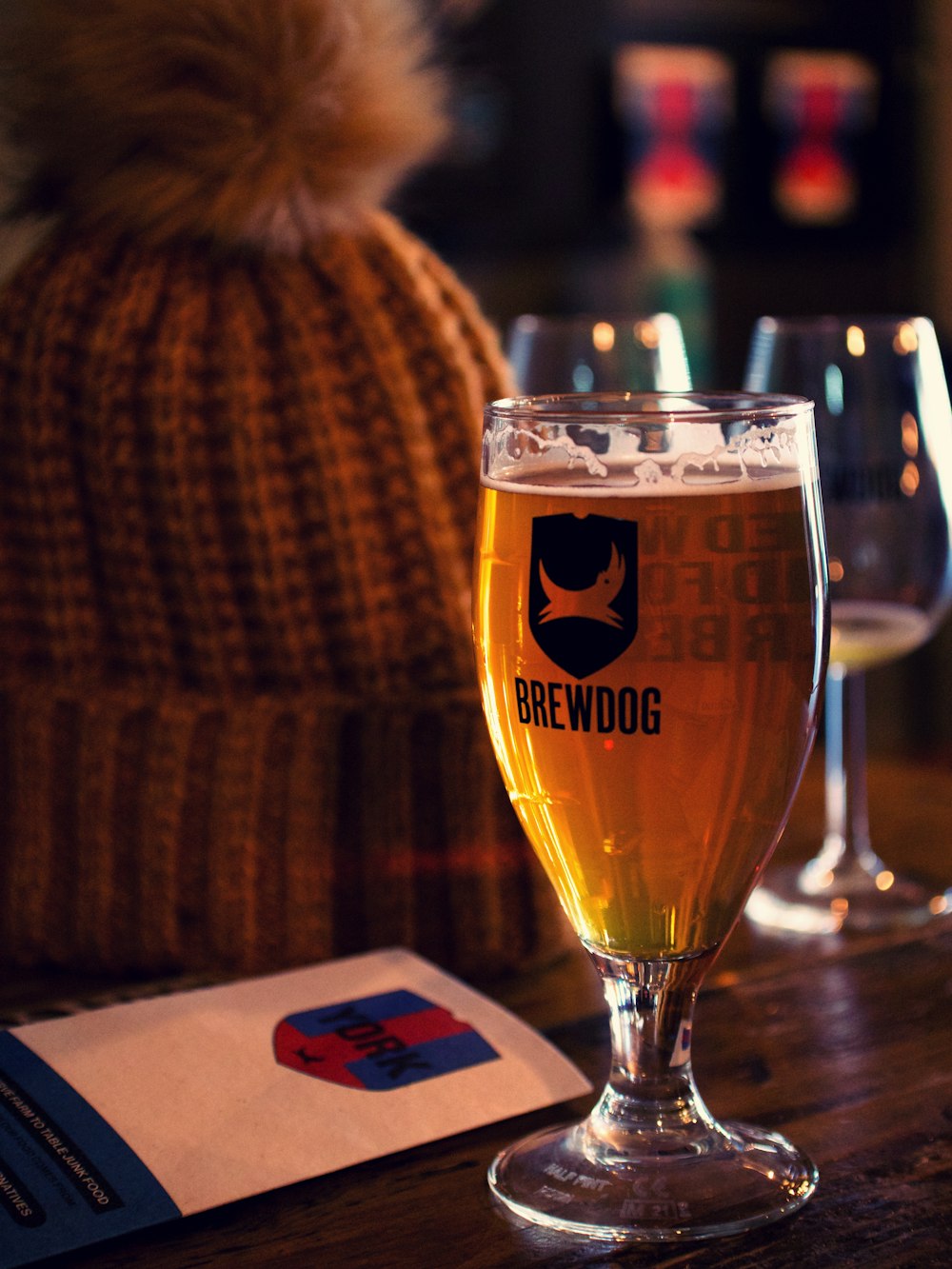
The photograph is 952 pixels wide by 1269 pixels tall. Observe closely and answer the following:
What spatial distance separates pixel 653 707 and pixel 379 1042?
180mm

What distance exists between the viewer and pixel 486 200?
8.34ft

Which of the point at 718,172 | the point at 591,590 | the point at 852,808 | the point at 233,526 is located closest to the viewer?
the point at 591,590

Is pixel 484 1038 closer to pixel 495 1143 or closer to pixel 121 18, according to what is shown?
pixel 495 1143

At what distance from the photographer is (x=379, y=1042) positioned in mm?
528

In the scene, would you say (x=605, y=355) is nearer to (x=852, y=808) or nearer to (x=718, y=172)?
(x=852, y=808)

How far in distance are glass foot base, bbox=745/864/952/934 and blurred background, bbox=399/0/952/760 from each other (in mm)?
1799

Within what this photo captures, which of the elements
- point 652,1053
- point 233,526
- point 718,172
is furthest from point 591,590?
point 718,172

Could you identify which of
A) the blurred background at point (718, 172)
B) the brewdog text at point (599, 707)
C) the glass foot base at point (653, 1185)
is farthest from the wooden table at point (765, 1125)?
the blurred background at point (718, 172)

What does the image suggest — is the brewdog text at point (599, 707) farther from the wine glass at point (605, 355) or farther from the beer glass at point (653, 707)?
the wine glass at point (605, 355)

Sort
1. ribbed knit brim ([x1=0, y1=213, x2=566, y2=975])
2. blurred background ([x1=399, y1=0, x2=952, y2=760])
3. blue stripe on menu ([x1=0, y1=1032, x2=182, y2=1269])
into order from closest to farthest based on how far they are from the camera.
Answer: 1. blue stripe on menu ([x1=0, y1=1032, x2=182, y2=1269])
2. ribbed knit brim ([x1=0, y1=213, x2=566, y2=975])
3. blurred background ([x1=399, y1=0, x2=952, y2=760])

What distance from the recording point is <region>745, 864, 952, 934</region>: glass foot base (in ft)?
2.26

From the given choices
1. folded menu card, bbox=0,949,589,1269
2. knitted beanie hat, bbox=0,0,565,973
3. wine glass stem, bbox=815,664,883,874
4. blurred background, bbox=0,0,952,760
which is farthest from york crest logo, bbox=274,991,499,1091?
blurred background, bbox=0,0,952,760

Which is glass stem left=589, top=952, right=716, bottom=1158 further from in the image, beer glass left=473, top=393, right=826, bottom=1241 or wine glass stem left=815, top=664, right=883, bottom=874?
wine glass stem left=815, top=664, right=883, bottom=874

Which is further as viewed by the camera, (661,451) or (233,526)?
(233,526)
